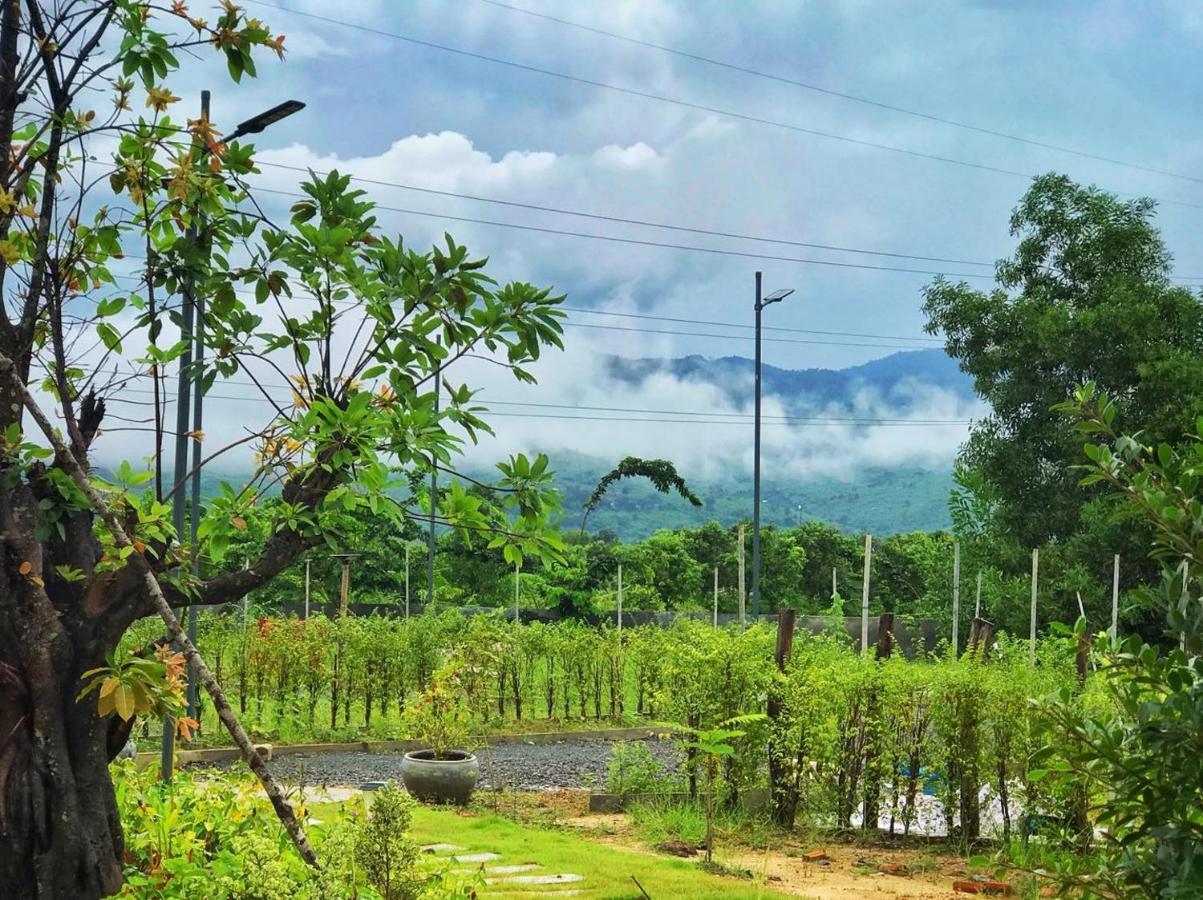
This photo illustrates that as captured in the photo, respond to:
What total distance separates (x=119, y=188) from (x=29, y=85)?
0.42 metres

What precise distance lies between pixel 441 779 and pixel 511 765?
287 centimetres

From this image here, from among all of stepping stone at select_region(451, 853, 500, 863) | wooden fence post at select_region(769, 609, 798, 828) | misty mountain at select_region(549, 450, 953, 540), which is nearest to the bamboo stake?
stepping stone at select_region(451, 853, 500, 863)

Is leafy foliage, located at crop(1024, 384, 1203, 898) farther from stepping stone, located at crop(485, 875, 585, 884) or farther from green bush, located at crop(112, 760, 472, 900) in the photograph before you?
stepping stone, located at crop(485, 875, 585, 884)

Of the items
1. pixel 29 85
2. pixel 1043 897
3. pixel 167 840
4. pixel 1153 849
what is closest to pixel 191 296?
pixel 29 85

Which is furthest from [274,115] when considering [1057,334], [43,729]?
[1057,334]

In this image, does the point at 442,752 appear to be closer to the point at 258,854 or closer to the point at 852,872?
the point at 852,872

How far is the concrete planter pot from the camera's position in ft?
30.3

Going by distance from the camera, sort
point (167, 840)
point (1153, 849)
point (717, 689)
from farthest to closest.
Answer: point (717, 689)
point (167, 840)
point (1153, 849)

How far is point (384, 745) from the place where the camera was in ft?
43.8

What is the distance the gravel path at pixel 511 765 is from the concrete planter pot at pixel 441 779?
A: 1.62 ft

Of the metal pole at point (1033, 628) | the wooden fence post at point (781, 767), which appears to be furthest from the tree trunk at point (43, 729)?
the metal pole at point (1033, 628)

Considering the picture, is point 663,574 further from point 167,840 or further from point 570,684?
point 167,840

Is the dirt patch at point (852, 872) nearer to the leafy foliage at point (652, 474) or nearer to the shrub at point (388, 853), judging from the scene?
the shrub at point (388, 853)

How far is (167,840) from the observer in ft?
14.6
